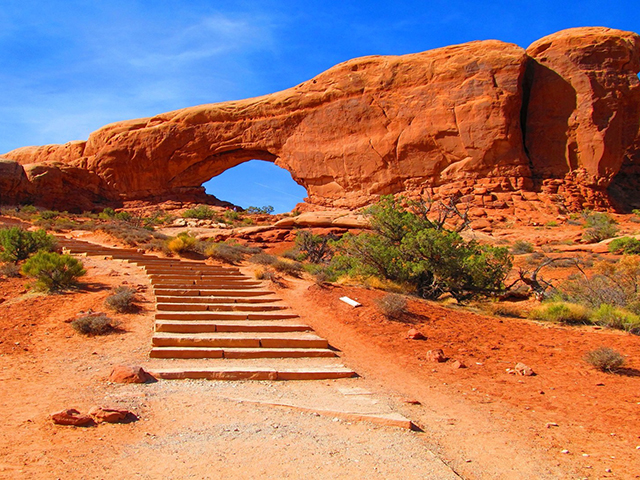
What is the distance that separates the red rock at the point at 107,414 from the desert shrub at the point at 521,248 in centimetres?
1968

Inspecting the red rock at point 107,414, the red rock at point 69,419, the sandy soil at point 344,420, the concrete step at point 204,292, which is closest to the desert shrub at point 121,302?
the sandy soil at point 344,420

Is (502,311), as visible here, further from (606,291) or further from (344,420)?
(344,420)

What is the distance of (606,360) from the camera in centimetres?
720

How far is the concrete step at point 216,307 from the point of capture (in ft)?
30.5

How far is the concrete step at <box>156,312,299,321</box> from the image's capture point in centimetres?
873

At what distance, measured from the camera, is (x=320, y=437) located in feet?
14.7

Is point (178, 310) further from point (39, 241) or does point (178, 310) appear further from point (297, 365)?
point (39, 241)

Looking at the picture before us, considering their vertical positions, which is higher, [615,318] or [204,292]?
[204,292]

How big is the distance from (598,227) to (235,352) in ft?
71.1

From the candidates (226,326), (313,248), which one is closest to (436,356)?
(226,326)

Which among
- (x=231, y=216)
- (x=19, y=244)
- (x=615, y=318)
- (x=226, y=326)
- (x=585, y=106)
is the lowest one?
(x=226, y=326)

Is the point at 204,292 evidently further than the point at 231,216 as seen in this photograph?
No

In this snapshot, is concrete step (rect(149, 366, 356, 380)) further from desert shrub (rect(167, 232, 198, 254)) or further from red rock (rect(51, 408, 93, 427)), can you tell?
desert shrub (rect(167, 232, 198, 254))

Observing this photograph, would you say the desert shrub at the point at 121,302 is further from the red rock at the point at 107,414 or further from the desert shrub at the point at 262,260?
the desert shrub at the point at 262,260
